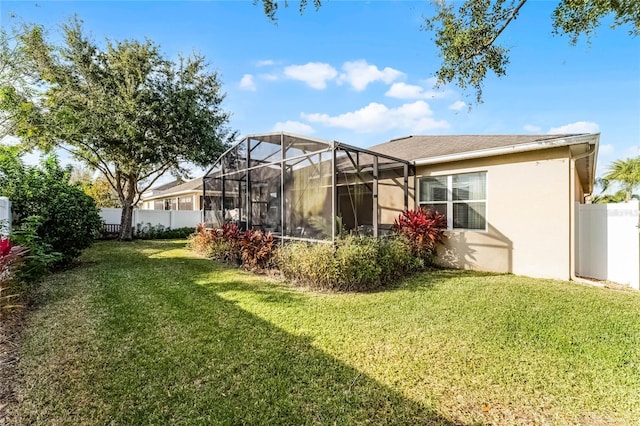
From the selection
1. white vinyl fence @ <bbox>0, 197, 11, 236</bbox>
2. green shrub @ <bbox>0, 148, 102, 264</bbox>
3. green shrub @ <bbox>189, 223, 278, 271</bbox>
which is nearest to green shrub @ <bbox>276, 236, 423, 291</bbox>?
green shrub @ <bbox>189, 223, 278, 271</bbox>

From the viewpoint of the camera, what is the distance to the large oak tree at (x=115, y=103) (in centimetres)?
1329

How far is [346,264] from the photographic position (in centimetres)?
627

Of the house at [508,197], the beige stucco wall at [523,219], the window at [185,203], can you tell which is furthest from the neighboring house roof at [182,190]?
the beige stucco wall at [523,219]

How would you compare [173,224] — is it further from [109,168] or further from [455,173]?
[455,173]

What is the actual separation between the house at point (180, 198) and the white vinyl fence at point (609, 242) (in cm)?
1893

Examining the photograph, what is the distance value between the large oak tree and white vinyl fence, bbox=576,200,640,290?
15.2 m

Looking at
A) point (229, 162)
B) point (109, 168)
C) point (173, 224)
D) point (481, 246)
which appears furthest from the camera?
point (173, 224)

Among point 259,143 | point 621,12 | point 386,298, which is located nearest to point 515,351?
point 386,298

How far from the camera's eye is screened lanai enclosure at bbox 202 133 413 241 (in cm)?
733

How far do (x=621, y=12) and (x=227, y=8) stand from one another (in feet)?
28.0

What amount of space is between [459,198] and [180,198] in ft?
72.7

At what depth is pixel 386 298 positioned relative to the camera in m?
5.72

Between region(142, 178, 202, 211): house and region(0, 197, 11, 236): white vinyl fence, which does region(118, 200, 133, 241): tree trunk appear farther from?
region(0, 197, 11, 236): white vinyl fence

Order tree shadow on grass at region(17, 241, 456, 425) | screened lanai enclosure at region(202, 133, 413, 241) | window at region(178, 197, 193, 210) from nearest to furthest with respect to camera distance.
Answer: tree shadow on grass at region(17, 241, 456, 425)
screened lanai enclosure at region(202, 133, 413, 241)
window at region(178, 197, 193, 210)
